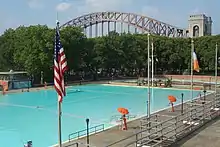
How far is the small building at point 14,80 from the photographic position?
44.3m

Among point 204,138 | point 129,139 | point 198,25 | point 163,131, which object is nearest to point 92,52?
point 163,131

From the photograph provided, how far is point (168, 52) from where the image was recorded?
6706 cm

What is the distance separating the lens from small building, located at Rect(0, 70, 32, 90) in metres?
44.3

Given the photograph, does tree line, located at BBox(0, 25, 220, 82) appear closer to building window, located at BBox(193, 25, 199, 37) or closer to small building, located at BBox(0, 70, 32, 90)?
small building, located at BBox(0, 70, 32, 90)

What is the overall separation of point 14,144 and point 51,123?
16.9ft

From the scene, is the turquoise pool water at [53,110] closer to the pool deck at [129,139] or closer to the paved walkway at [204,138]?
the pool deck at [129,139]

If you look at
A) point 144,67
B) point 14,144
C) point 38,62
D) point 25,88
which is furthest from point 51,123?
point 144,67

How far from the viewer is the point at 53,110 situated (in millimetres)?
29531

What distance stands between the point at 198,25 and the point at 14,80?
218 ft

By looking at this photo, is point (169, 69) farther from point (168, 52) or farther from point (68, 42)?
point (68, 42)

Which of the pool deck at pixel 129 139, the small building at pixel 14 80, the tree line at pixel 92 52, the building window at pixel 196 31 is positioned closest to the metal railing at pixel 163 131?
the pool deck at pixel 129 139

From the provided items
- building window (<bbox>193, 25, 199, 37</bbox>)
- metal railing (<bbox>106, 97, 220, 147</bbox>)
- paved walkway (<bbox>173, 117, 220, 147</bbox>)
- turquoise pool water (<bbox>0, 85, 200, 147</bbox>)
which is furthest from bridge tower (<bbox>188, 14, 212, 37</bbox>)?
paved walkway (<bbox>173, 117, 220, 147</bbox>)

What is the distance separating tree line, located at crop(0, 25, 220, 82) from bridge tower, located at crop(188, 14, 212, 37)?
27.8 m

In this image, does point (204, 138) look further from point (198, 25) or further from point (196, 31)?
point (196, 31)
